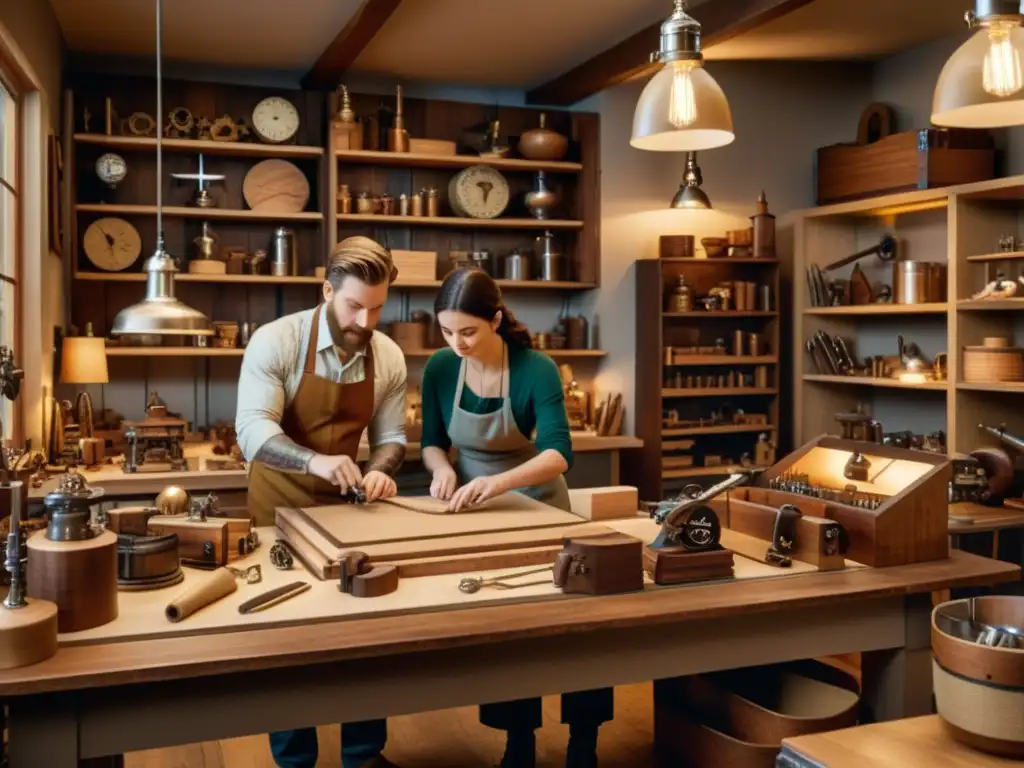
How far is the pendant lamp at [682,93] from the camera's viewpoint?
8.37 ft

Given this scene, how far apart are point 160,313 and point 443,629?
1571 mm

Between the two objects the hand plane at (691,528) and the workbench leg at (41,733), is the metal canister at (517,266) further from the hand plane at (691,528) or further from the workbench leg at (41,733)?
the workbench leg at (41,733)

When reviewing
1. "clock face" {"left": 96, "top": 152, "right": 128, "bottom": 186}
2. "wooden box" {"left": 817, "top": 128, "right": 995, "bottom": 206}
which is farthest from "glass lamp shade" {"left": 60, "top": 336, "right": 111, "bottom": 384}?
"wooden box" {"left": 817, "top": 128, "right": 995, "bottom": 206}

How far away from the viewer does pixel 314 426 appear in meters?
3.17

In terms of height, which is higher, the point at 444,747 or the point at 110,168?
the point at 110,168

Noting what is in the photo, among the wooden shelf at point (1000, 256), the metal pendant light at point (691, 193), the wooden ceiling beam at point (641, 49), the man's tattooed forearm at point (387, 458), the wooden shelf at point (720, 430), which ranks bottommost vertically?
the wooden shelf at point (720, 430)

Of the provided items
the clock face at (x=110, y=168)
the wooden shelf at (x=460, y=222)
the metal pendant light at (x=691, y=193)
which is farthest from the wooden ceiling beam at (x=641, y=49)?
the clock face at (x=110, y=168)

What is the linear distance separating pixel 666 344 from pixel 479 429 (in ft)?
10.3

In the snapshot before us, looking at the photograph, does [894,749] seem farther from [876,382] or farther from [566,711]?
[876,382]

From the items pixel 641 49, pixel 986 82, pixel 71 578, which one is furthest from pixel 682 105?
pixel 641 49

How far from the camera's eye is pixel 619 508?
3.04 m

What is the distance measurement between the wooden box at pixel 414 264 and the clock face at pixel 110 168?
1.46 meters

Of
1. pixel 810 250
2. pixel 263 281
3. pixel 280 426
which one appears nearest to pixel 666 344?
pixel 810 250

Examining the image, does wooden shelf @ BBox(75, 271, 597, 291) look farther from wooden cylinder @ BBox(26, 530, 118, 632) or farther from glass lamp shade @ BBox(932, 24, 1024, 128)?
glass lamp shade @ BBox(932, 24, 1024, 128)
